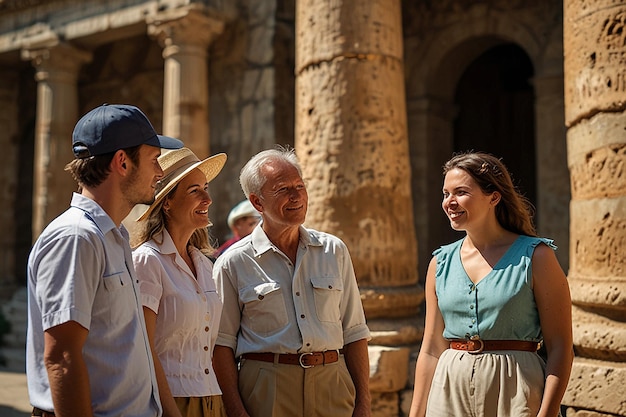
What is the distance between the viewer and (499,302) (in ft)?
9.81

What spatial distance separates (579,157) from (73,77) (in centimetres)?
950

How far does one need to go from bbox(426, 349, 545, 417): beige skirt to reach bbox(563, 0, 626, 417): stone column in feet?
6.19

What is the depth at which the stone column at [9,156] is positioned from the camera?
1460cm

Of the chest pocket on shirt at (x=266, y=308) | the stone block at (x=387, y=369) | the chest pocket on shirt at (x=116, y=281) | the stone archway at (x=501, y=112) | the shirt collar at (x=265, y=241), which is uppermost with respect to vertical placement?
the stone archway at (x=501, y=112)

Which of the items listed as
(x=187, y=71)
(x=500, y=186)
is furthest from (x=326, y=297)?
(x=187, y=71)

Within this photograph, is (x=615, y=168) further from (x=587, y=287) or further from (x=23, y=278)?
(x=23, y=278)

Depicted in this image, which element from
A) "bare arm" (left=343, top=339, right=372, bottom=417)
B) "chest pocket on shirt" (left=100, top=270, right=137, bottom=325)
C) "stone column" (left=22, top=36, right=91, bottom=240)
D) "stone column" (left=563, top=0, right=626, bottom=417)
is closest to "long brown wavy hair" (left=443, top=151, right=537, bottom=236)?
"bare arm" (left=343, top=339, right=372, bottom=417)

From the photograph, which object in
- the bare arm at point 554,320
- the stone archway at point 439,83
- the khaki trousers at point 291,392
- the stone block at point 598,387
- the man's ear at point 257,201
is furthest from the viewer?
the stone archway at point 439,83

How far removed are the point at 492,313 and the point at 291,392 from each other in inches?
36.1

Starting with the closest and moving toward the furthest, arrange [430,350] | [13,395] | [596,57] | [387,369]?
[430,350] < [596,57] < [387,369] < [13,395]

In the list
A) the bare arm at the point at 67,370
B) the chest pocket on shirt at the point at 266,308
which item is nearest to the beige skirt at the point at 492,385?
the chest pocket on shirt at the point at 266,308

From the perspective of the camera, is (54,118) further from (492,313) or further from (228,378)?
(492,313)

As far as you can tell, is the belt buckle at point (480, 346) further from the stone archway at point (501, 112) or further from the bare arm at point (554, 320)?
the stone archway at point (501, 112)

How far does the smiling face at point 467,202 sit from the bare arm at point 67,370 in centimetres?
164
